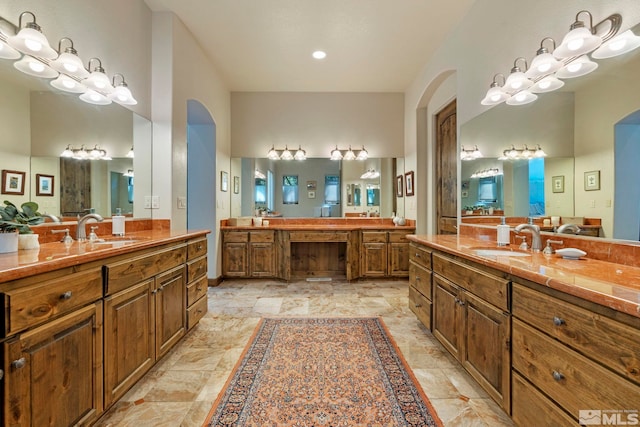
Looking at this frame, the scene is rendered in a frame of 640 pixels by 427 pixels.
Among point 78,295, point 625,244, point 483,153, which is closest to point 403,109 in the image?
point 483,153

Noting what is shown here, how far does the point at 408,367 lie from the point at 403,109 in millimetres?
4027

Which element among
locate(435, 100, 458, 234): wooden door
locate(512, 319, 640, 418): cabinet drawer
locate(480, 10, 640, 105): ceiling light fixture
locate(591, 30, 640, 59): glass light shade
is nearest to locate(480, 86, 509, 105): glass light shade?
locate(480, 10, 640, 105): ceiling light fixture

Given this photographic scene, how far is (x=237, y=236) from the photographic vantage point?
14.4ft

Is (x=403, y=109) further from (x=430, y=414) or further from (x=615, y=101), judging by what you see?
(x=430, y=414)

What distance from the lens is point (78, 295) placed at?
1.30 metres

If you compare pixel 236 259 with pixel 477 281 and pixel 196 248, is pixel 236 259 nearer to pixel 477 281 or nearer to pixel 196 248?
pixel 196 248

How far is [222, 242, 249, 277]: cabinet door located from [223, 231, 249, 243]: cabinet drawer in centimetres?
4

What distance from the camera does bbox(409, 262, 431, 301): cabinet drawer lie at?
245cm

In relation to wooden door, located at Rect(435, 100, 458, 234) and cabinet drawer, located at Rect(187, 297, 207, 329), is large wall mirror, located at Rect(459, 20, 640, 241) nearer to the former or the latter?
wooden door, located at Rect(435, 100, 458, 234)

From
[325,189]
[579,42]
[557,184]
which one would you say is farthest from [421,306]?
[325,189]

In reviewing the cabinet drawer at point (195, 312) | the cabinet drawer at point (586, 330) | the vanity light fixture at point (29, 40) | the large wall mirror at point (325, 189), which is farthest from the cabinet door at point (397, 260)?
the vanity light fixture at point (29, 40)

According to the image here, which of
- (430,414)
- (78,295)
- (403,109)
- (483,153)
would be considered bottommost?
(430,414)

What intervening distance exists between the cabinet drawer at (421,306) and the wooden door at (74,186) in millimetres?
2784

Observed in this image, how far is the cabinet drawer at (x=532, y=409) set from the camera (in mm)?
1115
